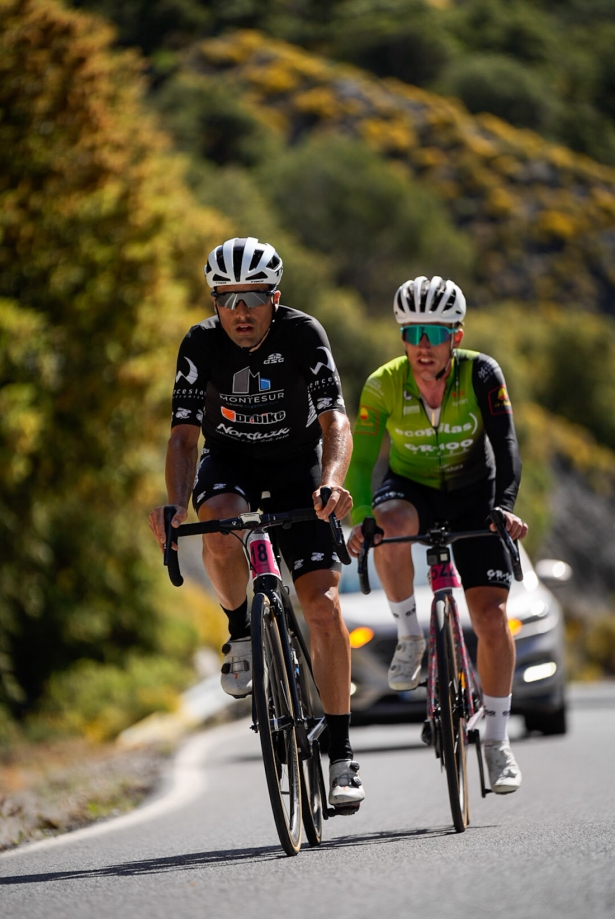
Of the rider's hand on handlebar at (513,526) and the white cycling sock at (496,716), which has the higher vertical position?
the rider's hand on handlebar at (513,526)

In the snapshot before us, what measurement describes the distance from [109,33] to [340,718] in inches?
560

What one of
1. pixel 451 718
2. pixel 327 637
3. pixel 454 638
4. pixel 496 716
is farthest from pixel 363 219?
pixel 327 637

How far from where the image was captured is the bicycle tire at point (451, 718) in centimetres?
689

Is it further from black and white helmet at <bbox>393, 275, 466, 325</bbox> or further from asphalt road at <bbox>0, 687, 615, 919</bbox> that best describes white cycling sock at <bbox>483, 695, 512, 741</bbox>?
black and white helmet at <bbox>393, 275, 466, 325</bbox>

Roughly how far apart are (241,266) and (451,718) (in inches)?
84.8

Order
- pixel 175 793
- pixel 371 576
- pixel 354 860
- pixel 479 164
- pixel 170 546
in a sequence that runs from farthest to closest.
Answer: pixel 479 164, pixel 371 576, pixel 175 793, pixel 170 546, pixel 354 860

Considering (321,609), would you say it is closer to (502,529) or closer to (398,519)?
(502,529)

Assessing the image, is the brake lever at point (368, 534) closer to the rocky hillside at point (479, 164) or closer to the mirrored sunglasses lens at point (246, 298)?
the mirrored sunglasses lens at point (246, 298)

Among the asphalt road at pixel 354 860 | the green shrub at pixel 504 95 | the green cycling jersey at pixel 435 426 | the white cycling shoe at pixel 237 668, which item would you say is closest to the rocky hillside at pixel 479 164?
the green shrub at pixel 504 95

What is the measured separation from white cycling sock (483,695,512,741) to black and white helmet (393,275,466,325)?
1.81 m

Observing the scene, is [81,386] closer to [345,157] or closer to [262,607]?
[262,607]

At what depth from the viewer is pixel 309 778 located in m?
6.66

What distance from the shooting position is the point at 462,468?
7.64m

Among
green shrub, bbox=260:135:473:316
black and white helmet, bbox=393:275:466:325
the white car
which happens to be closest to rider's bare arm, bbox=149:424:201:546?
black and white helmet, bbox=393:275:466:325
